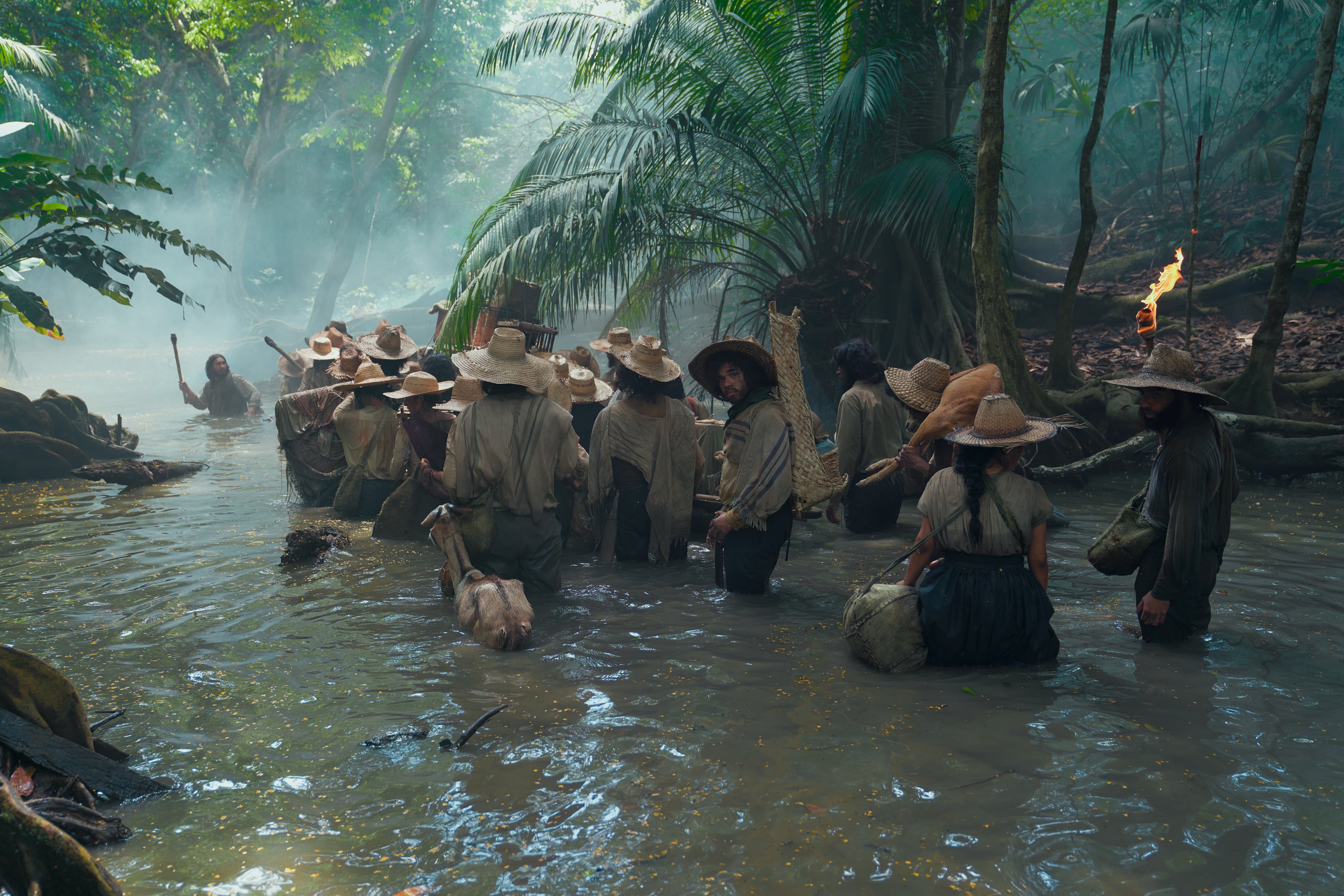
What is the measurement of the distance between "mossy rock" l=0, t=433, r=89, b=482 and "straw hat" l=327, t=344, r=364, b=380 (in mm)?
4779

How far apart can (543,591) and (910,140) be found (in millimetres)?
9068

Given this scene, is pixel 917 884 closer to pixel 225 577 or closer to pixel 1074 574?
pixel 1074 574

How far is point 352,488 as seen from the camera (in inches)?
326

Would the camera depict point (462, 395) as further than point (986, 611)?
Yes

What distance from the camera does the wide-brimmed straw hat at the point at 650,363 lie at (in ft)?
20.0

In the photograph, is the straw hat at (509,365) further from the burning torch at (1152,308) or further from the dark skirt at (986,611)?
the burning torch at (1152,308)

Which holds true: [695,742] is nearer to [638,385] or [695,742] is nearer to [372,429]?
[638,385]

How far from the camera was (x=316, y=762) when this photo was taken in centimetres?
342

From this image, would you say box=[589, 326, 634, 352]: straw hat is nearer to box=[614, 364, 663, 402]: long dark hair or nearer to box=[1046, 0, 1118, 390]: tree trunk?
box=[614, 364, 663, 402]: long dark hair

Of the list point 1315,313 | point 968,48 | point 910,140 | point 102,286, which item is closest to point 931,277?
point 910,140

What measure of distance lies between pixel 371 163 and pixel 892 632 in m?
30.2

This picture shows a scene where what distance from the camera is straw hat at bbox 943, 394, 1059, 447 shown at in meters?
3.97

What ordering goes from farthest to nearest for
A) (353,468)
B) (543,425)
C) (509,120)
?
(509,120) < (353,468) < (543,425)

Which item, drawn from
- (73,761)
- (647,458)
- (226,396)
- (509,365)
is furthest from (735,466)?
(226,396)
